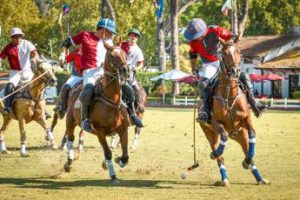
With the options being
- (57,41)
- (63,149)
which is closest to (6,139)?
(63,149)

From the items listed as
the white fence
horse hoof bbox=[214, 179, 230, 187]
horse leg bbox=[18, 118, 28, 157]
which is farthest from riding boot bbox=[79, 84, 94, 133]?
the white fence

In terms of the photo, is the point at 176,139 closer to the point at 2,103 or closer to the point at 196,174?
the point at 2,103

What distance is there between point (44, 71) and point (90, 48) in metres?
4.81

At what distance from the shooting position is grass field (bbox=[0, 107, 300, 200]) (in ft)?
43.2

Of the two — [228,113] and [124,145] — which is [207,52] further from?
[124,145]

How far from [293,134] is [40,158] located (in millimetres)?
11415

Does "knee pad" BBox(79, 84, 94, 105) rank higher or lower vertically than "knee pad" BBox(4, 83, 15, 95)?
higher

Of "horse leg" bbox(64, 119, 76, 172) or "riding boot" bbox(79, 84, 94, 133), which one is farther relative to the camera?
"horse leg" bbox(64, 119, 76, 172)

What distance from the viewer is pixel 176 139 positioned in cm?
2495

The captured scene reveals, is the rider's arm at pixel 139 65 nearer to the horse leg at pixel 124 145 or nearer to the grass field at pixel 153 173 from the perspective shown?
the grass field at pixel 153 173

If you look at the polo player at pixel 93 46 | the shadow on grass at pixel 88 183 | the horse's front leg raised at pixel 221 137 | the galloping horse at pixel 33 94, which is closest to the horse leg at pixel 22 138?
the galloping horse at pixel 33 94

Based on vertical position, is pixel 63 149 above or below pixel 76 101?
below

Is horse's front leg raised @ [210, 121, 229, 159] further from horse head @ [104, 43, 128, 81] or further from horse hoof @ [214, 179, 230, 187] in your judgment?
horse head @ [104, 43, 128, 81]

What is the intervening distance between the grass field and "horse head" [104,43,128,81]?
198 cm
